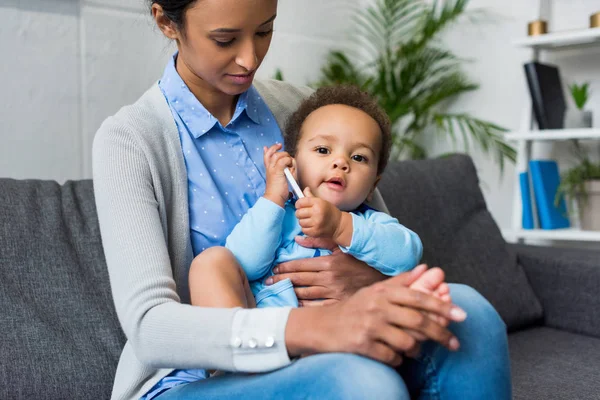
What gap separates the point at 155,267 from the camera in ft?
3.44

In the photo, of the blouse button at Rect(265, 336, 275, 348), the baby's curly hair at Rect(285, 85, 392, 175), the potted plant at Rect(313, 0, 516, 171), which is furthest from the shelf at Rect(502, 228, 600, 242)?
the blouse button at Rect(265, 336, 275, 348)

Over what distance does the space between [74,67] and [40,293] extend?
1433mm

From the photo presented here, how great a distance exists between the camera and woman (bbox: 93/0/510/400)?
877 millimetres

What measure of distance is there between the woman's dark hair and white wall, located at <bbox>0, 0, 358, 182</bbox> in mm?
1033

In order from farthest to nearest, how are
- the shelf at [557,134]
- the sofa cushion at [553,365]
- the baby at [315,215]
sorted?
the shelf at [557,134]
the sofa cushion at [553,365]
the baby at [315,215]

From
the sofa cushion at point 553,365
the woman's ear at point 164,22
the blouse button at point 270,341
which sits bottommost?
the sofa cushion at point 553,365

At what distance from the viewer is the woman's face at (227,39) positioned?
1.18 m

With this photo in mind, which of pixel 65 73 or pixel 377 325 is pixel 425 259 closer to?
pixel 377 325

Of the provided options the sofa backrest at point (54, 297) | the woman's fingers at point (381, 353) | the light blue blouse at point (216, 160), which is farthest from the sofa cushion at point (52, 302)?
the woman's fingers at point (381, 353)

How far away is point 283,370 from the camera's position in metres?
0.91

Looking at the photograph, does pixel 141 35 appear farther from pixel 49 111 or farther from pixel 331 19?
pixel 331 19

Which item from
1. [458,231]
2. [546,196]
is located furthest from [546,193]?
[458,231]

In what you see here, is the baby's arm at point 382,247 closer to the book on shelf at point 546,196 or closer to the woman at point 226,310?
the woman at point 226,310

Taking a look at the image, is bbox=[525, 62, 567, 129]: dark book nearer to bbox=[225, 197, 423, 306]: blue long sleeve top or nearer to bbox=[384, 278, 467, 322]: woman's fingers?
bbox=[225, 197, 423, 306]: blue long sleeve top
